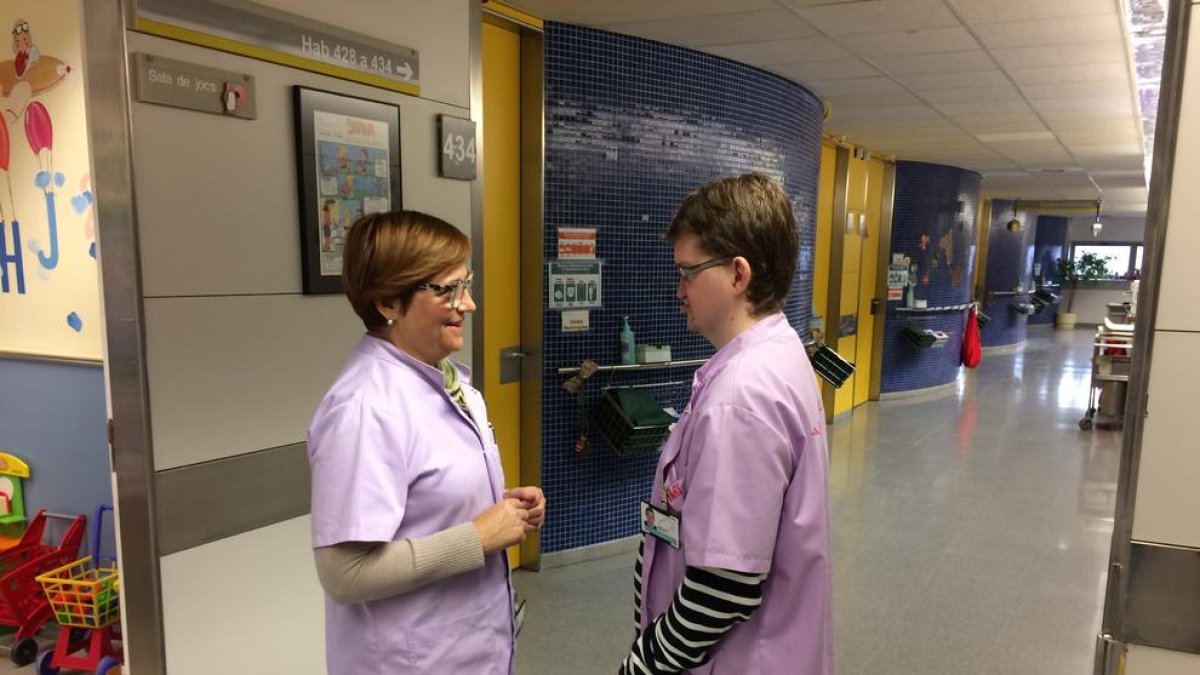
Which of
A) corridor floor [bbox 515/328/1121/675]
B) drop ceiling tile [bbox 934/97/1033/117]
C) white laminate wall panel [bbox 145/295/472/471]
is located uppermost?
drop ceiling tile [bbox 934/97/1033/117]

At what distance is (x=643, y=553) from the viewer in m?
1.48

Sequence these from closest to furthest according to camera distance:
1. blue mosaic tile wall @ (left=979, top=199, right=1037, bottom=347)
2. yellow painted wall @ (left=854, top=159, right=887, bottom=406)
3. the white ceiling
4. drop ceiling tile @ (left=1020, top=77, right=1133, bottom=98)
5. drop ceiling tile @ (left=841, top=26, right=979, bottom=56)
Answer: the white ceiling
drop ceiling tile @ (left=841, top=26, right=979, bottom=56)
drop ceiling tile @ (left=1020, top=77, right=1133, bottom=98)
yellow painted wall @ (left=854, top=159, right=887, bottom=406)
blue mosaic tile wall @ (left=979, top=199, right=1037, bottom=347)

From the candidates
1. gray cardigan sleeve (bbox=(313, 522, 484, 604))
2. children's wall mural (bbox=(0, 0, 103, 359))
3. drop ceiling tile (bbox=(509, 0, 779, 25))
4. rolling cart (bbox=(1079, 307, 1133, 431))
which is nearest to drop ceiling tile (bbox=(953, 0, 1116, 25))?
drop ceiling tile (bbox=(509, 0, 779, 25))

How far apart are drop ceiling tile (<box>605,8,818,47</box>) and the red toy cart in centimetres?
332

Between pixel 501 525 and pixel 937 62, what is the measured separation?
391cm

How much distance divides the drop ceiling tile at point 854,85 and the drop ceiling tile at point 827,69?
11 centimetres

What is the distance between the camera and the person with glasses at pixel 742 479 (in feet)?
3.97

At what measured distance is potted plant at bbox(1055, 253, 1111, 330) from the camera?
57.3 feet

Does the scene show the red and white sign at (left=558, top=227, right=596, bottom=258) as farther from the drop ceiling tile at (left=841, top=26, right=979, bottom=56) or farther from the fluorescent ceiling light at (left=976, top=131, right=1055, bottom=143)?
the fluorescent ceiling light at (left=976, top=131, right=1055, bottom=143)

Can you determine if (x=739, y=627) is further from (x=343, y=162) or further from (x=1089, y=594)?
(x=1089, y=594)

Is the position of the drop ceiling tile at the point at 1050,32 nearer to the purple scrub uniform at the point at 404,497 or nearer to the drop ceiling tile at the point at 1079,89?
the drop ceiling tile at the point at 1079,89

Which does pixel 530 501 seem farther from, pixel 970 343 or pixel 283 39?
pixel 970 343

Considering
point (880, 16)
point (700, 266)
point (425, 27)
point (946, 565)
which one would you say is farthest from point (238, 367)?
point (946, 565)

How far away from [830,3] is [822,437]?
2.53m
